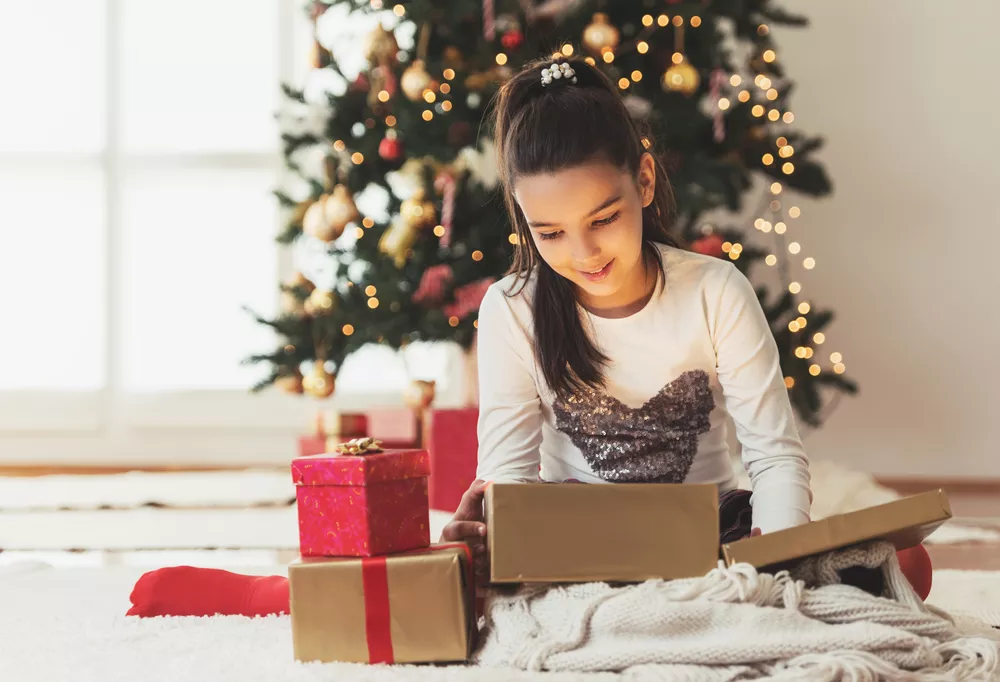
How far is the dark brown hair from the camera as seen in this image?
113cm

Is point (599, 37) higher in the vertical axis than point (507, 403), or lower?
higher

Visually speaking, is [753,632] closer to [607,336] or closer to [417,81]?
[607,336]

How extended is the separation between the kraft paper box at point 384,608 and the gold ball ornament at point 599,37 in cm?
156

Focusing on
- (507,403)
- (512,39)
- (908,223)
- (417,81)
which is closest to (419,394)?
(417,81)

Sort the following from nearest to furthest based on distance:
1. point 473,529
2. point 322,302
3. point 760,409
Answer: point 473,529 → point 760,409 → point 322,302

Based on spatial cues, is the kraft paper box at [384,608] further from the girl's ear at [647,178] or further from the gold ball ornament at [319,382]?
the gold ball ornament at [319,382]

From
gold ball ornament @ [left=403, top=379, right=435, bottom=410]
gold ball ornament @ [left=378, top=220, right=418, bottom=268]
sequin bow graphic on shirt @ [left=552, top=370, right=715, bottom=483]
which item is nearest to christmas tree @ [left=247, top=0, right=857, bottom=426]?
gold ball ornament @ [left=378, top=220, right=418, bottom=268]

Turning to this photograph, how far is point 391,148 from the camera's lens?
234cm

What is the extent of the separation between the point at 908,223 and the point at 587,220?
2129 millimetres

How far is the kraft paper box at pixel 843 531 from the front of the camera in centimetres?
90

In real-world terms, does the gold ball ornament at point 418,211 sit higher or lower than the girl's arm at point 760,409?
higher

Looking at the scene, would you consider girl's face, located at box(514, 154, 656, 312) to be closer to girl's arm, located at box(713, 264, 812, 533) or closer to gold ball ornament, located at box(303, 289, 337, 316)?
girl's arm, located at box(713, 264, 812, 533)

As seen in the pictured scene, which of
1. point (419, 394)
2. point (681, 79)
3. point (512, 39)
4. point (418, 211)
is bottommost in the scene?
point (419, 394)

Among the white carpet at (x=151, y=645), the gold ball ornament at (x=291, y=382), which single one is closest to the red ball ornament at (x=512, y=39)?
the gold ball ornament at (x=291, y=382)
